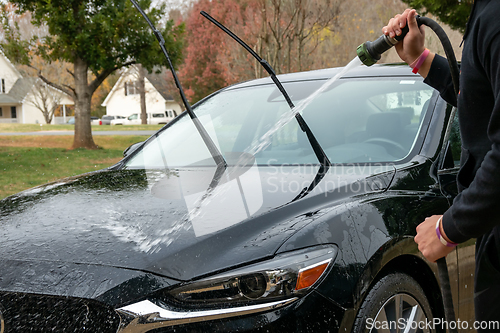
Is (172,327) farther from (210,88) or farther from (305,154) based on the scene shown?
(210,88)

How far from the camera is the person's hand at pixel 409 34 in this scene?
1.93 m

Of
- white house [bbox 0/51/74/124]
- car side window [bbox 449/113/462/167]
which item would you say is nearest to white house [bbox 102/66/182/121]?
white house [bbox 0/51/74/124]

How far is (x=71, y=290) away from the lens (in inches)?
64.2

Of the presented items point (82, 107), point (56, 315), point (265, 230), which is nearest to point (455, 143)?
point (265, 230)

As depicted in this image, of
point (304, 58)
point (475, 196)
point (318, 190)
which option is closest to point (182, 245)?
point (318, 190)

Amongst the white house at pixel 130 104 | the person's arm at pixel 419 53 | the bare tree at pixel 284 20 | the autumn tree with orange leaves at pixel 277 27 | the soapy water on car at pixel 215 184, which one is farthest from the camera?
the white house at pixel 130 104

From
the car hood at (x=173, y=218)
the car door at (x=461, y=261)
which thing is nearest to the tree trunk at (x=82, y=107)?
Answer: the car hood at (x=173, y=218)

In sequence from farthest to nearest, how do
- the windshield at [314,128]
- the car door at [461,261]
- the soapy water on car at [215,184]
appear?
the windshield at [314,128] → the car door at [461,261] → the soapy water on car at [215,184]

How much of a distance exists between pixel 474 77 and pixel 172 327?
1.22 m

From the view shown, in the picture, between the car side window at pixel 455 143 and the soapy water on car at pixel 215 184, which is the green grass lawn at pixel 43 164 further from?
the car side window at pixel 455 143

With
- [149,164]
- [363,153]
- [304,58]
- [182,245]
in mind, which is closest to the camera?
[182,245]

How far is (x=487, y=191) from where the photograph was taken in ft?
4.26

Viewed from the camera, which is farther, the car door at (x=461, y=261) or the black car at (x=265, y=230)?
the car door at (x=461, y=261)

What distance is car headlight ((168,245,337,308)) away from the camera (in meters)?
1.67
